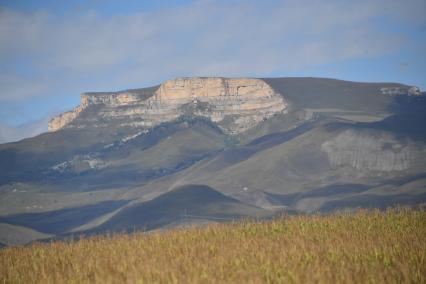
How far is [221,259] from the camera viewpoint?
15992 mm

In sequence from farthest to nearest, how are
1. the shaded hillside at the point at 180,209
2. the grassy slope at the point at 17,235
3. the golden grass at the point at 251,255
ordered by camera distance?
1. the grassy slope at the point at 17,235
2. the shaded hillside at the point at 180,209
3. the golden grass at the point at 251,255

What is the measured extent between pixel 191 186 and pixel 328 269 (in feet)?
565

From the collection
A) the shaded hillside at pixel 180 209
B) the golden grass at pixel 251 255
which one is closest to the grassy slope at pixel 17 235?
the shaded hillside at pixel 180 209

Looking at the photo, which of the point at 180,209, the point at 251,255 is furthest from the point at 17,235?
the point at 251,255

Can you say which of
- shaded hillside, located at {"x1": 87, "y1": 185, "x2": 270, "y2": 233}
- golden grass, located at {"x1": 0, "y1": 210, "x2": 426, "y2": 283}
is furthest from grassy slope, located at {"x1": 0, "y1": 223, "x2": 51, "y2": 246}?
golden grass, located at {"x1": 0, "y1": 210, "x2": 426, "y2": 283}

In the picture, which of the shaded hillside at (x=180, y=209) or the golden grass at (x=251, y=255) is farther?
the shaded hillside at (x=180, y=209)

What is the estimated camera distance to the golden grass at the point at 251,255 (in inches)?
567

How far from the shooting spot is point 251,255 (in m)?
16.4

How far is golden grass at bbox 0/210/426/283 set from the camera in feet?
47.3

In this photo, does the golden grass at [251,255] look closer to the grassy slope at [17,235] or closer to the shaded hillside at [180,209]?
the shaded hillside at [180,209]

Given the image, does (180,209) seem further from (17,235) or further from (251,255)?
(251,255)

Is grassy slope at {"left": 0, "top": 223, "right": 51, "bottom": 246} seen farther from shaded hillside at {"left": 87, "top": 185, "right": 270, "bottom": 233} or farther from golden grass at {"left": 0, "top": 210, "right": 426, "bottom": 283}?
golden grass at {"left": 0, "top": 210, "right": 426, "bottom": 283}

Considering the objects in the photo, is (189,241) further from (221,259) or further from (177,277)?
(177,277)

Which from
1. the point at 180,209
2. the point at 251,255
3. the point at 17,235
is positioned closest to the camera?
the point at 251,255
